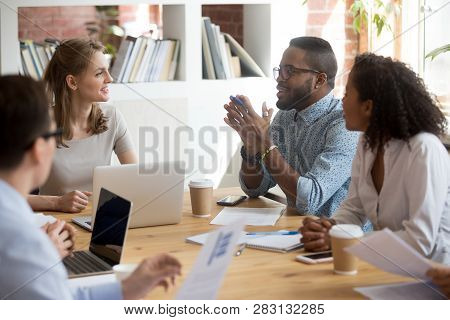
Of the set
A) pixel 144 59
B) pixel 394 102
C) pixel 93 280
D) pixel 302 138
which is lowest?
pixel 93 280

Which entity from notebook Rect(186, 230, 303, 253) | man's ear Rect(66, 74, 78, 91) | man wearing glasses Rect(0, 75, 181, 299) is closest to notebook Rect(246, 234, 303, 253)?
notebook Rect(186, 230, 303, 253)

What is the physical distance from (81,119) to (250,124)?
75cm

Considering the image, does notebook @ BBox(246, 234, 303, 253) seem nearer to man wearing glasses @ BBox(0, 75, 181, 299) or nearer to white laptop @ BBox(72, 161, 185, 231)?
white laptop @ BBox(72, 161, 185, 231)

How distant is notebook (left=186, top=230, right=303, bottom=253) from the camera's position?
2.09 meters

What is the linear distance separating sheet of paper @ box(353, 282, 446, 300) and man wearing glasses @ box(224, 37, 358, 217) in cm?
83

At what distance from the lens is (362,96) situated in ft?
7.14

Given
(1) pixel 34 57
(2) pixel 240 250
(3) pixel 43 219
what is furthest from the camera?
(1) pixel 34 57

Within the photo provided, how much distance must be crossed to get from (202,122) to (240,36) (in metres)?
0.92

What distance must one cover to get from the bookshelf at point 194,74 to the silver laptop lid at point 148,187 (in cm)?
160

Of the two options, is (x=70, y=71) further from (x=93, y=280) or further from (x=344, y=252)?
(x=344, y=252)

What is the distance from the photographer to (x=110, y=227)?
1999mm

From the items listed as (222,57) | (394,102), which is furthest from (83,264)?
(222,57)

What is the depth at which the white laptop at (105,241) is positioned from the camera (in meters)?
1.92
